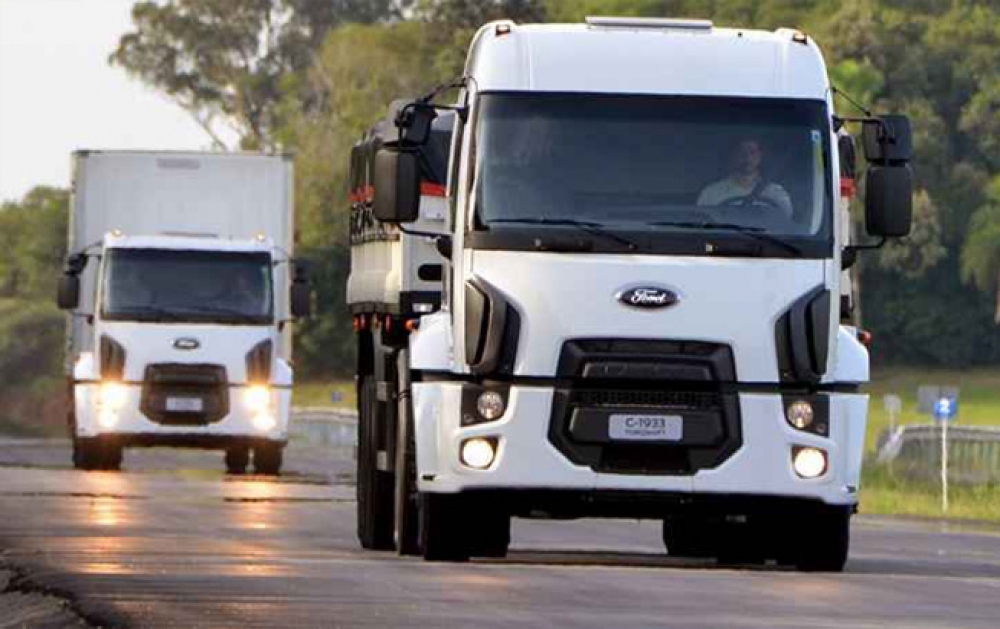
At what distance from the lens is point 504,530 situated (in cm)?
2423

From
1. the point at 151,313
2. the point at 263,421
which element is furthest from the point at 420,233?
the point at 263,421

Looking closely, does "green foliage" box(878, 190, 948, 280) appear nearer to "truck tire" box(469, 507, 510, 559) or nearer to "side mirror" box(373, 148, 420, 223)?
"truck tire" box(469, 507, 510, 559)

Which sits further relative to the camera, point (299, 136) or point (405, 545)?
point (299, 136)

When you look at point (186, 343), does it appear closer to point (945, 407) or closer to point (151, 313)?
point (151, 313)

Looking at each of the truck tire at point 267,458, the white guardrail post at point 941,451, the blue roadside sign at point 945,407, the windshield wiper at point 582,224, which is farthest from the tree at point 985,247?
the windshield wiper at point 582,224

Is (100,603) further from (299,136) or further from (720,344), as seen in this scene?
(299,136)

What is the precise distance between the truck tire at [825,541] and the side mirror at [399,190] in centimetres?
309

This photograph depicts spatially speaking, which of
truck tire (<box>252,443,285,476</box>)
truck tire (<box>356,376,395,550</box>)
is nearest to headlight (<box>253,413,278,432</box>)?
truck tire (<box>252,443,285,476</box>)

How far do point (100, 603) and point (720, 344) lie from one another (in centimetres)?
494

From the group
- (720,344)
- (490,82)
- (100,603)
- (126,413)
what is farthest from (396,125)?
(126,413)

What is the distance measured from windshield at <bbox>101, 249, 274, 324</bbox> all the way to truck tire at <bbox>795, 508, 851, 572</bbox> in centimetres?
2171

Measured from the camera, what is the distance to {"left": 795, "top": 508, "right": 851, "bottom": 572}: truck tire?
2370 cm

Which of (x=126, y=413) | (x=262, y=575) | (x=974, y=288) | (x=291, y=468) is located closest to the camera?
(x=262, y=575)

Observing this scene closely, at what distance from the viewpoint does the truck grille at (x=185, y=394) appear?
45.9 m
